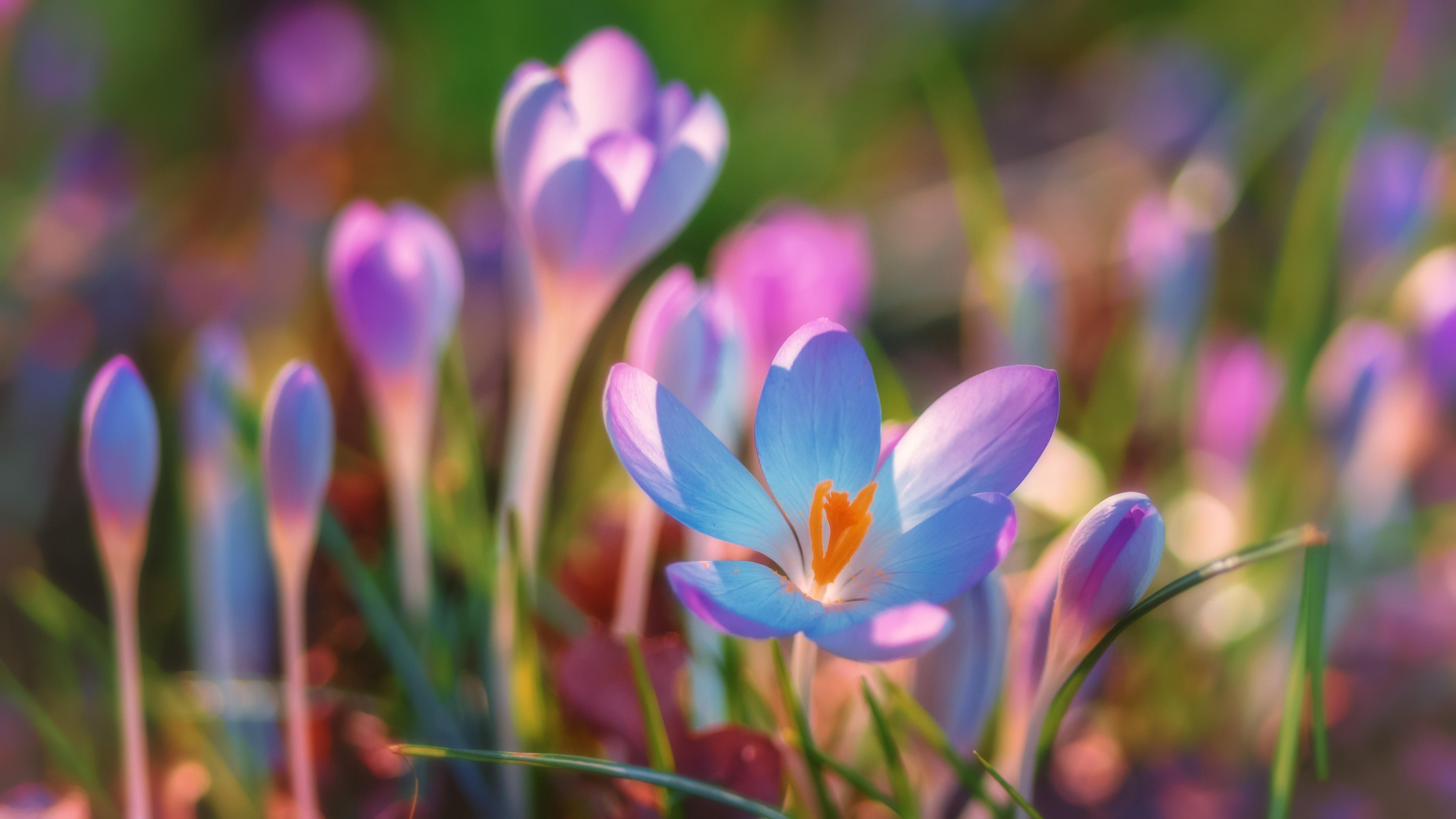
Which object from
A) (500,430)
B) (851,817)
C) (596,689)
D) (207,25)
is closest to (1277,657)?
(851,817)

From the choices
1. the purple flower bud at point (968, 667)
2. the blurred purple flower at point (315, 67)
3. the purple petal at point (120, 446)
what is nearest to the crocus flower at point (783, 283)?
the purple flower bud at point (968, 667)

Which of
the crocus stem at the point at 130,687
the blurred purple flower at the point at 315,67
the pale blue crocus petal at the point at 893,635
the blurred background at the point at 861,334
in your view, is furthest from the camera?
the blurred purple flower at the point at 315,67

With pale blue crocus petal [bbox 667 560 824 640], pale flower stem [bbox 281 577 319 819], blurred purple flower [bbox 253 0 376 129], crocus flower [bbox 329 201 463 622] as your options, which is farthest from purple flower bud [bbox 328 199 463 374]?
blurred purple flower [bbox 253 0 376 129]

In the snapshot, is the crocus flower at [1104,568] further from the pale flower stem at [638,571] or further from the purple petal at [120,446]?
→ the purple petal at [120,446]

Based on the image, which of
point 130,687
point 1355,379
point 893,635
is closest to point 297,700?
point 130,687

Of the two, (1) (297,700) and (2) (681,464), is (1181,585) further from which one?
(1) (297,700)

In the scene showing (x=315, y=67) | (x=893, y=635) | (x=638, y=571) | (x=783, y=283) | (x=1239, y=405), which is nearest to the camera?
(x=893, y=635)

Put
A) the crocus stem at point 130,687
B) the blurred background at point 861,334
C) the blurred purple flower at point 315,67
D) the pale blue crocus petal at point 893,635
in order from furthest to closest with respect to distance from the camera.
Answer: the blurred purple flower at point 315,67 → the blurred background at point 861,334 → the crocus stem at point 130,687 → the pale blue crocus petal at point 893,635
